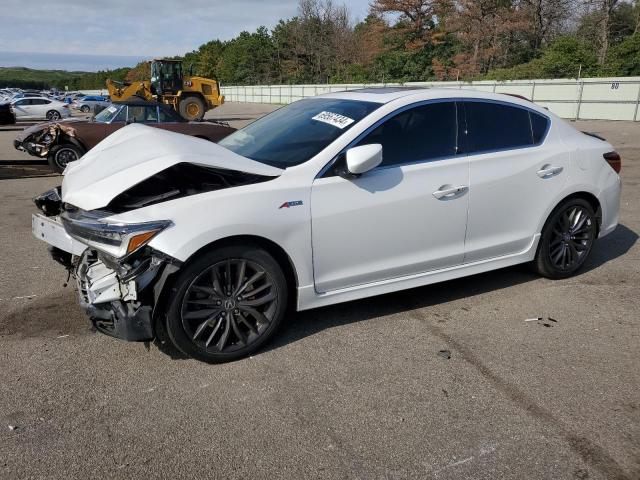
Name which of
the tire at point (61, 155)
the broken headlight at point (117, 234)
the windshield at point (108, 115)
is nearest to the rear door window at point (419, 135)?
the broken headlight at point (117, 234)

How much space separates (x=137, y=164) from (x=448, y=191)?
7.15 feet

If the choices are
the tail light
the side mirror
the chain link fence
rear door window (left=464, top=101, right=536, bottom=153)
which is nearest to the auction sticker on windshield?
the side mirror

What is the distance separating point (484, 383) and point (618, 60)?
3453 cm

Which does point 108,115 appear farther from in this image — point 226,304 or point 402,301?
point 226,304

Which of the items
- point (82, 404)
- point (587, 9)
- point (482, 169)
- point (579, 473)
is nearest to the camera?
point (579, 473)

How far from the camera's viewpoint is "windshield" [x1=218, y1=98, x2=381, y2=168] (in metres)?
3.84

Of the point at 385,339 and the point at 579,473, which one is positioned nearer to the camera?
the point at 579,473

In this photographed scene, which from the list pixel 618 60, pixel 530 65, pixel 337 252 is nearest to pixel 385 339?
pixel 337 252

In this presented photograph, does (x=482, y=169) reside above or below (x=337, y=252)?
above

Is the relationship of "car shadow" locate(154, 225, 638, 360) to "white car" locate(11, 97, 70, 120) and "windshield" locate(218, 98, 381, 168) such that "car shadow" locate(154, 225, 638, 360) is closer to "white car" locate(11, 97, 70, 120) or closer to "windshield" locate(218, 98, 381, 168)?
"windshield" locate(218, 98, 381, 168)

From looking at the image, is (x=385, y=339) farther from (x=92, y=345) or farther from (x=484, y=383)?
(x=92, y=345)

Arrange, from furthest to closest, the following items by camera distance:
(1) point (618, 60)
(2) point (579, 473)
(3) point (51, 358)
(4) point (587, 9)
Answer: (4) point (587, 9) < (1) point (618, 60) < (3) point (51, 358) < (2) point (579, 473)

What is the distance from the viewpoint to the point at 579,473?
2541 mm

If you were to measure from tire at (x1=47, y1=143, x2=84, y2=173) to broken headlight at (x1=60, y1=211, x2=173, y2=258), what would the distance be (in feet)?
29.3
